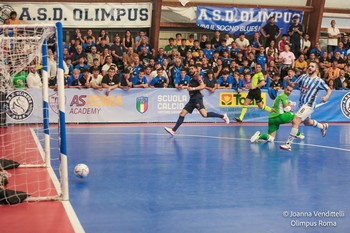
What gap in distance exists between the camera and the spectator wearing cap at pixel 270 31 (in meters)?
24.9

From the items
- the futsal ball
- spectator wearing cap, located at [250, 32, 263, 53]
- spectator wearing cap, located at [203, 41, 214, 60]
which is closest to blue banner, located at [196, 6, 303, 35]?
spectator wearing cap, located at [250, 32, 263, 53]

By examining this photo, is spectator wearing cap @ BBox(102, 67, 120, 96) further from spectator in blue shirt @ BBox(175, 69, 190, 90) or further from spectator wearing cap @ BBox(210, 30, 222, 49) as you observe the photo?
spectator wearing cap @ BBox(210, 30, 222, 49)

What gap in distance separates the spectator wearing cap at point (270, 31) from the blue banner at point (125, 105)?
4.93 metres

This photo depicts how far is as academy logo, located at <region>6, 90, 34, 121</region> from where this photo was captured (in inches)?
691

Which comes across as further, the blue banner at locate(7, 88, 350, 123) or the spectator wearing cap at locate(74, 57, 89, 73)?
the spectator wearing cap at locate(74, 57, 89, 73)

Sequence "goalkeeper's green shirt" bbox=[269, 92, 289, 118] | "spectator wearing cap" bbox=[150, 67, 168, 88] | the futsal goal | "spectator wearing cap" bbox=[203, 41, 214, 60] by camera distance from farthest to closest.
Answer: "spectator wearing cap" bbox=[203, 41, 214, 60] < "spectator wearing cap" bbox=[150, 67, 168, 88] < "goalkeeper's green shirt" bbox=[269, 92, 289, 118] < the futsal goal

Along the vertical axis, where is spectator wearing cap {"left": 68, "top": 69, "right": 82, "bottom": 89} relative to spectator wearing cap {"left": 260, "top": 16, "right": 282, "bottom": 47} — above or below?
below

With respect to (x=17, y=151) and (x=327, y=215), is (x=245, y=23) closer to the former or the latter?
(x=17, y=151)

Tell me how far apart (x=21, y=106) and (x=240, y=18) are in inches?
469

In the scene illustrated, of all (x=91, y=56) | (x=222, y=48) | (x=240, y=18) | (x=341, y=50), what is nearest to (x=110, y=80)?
(x=91, y=56)

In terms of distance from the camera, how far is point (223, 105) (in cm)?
2000

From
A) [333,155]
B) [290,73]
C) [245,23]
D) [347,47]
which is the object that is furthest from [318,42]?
[333,155]

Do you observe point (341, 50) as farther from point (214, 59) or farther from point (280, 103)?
point (280, 103)

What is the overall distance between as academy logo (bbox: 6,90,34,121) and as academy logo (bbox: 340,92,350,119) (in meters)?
11.9
